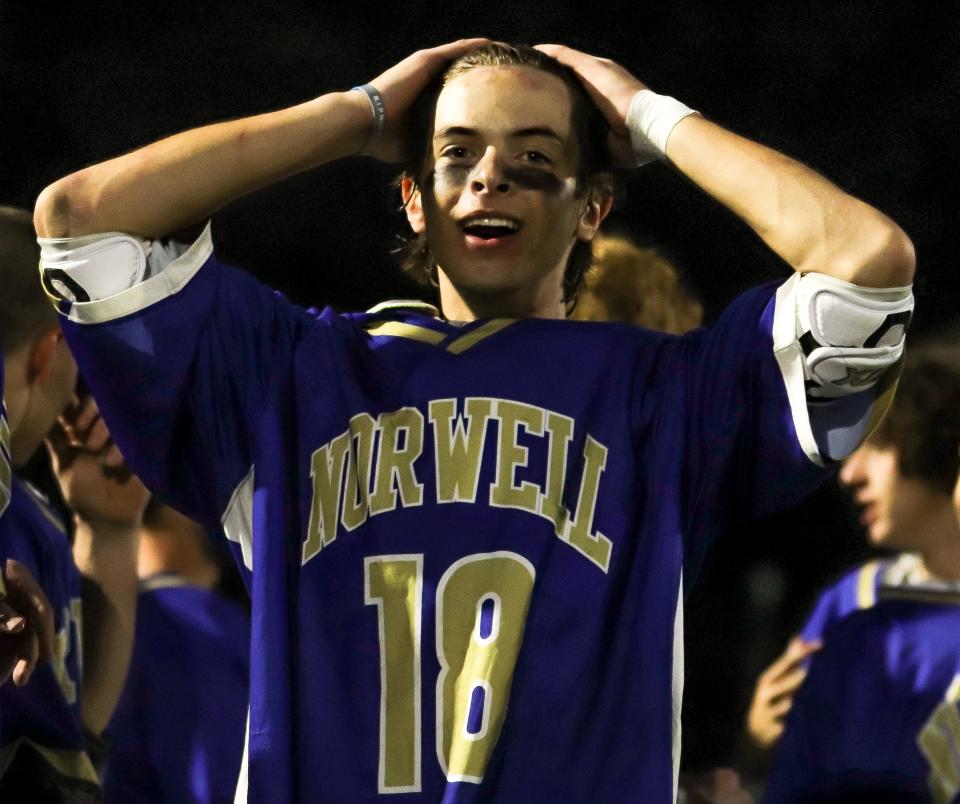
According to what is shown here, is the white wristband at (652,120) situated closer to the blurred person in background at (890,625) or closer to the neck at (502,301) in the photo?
the neck at (502,301)

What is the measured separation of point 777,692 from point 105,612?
1.12 m

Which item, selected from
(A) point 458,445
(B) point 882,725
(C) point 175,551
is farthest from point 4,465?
(B) point 882,725

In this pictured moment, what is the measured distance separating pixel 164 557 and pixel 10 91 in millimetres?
902

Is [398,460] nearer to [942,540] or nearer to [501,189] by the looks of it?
[501,189]

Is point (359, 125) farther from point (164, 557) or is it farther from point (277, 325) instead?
point (164, 557)

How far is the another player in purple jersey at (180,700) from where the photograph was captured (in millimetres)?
2943

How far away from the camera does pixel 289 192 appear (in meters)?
3.50

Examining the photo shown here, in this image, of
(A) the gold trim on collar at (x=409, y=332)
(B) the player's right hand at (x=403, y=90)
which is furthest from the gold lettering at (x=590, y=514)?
(B) the player's right hand at (x=403, y=90)

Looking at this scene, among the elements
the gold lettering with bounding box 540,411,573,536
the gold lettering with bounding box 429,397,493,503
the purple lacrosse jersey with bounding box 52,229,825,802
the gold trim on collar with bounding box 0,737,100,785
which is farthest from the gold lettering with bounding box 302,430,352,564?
the gold trim on collar with bounding box 0,737,100,785

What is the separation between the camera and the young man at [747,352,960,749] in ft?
9.93

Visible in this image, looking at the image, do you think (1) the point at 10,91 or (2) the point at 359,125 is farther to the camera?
(1) the point at 10,91

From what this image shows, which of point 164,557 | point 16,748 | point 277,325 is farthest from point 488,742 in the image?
point 164,557

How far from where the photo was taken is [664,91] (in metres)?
3.40

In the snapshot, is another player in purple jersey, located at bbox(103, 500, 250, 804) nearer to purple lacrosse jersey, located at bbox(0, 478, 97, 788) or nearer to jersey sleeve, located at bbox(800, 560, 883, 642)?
purple lacrosse jersey, located at bbox(0, 478, 97, 788)
